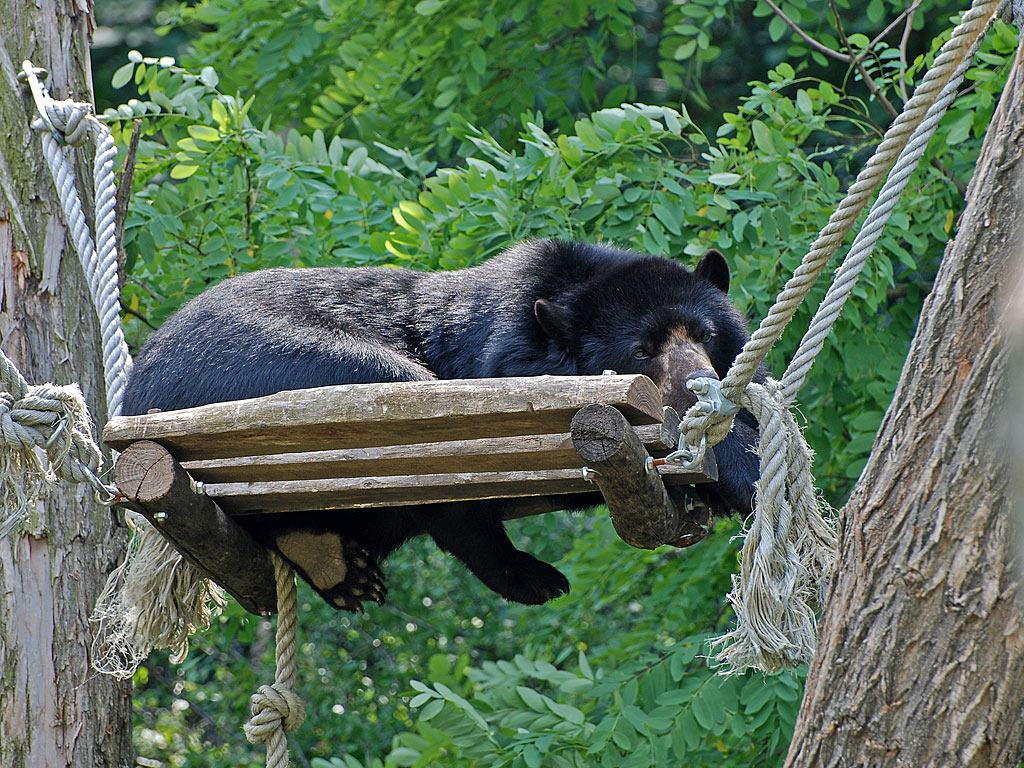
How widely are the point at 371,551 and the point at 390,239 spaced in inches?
65.0

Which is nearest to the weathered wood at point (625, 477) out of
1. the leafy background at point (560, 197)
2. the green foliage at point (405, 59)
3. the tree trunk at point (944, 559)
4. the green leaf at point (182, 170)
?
the tree trunk at point (944, 559)

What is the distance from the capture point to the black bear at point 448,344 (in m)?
3.38

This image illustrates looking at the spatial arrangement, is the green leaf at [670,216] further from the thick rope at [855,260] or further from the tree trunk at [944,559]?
the tree trunk at [944,559]

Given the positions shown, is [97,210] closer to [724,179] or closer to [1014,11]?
[724,179]

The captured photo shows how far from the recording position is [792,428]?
2.50 m

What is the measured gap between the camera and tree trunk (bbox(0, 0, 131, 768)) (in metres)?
3.55

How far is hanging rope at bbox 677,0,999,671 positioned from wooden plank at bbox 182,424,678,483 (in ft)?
0.67

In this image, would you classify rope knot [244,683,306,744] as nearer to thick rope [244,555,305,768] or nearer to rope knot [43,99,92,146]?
thick rope [244,555,305,768]

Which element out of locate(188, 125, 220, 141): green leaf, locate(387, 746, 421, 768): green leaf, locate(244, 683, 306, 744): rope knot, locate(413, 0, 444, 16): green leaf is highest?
locate(413, 0, 444, 16): green leaf

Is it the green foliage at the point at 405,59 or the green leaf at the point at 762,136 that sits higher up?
the green leaf at the point at 762,136

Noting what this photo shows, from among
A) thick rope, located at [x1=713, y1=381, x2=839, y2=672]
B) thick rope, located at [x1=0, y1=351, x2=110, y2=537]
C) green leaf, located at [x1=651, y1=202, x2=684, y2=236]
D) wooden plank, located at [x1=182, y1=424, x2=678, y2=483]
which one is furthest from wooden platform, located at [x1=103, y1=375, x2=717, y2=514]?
green leaf, located at [x1=651, y1=202, x2=684, y2=236]

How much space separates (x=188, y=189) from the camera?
16.4 feet

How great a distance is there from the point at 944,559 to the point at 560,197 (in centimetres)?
313

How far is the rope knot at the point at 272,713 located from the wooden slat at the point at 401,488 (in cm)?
65
